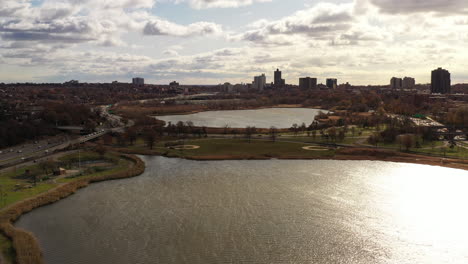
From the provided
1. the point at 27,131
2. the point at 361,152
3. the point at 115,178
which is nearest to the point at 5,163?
the point at 115,178

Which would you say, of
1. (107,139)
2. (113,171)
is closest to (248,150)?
(113,171)

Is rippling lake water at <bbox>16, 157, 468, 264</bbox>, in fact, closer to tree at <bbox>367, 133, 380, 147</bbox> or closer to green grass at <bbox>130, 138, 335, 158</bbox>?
green grass at <bbox>130, 138, 335, 158</bbox>

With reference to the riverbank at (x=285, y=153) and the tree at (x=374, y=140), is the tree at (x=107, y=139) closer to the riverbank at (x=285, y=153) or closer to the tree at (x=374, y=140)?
the riverbank at (x=285, y=153)

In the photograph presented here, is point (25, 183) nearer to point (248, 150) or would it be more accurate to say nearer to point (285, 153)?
point (248, 150)

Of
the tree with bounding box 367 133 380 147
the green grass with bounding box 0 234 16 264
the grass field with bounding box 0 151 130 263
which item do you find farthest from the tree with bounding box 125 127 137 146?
the green grass with bounding box 0 234 16 264

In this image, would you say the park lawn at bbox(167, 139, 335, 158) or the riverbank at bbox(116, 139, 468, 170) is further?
the park lawn at bbox(167, 139, 335, 158)

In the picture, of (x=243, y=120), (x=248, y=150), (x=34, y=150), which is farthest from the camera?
(x=243, y=120)
